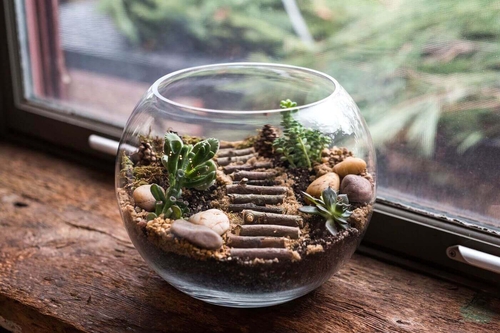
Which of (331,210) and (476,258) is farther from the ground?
(331,210)

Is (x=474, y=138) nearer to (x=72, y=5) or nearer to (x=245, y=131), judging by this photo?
(x=245, y=131)

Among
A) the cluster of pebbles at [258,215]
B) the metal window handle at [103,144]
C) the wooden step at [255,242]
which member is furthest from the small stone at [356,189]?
the metal window handle at [103,144]

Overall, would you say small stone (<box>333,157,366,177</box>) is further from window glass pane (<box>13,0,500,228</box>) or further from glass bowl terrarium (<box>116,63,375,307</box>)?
window glass pane (<box>13,0,500,228</box>)

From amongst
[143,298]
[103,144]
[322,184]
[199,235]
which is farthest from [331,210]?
[103,144]

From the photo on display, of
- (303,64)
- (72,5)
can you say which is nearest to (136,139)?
(303,64)

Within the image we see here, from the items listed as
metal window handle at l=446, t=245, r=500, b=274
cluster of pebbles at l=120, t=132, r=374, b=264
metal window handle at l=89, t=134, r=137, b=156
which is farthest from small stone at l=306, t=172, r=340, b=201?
metal window handle at l=89, t=134, r=137, b=156

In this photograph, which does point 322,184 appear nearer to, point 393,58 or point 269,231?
point 269,231
